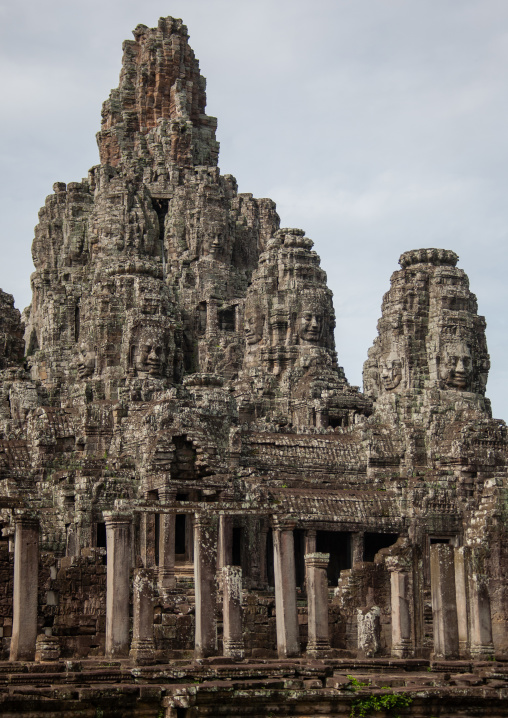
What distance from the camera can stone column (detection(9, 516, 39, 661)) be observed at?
40094 millimetres

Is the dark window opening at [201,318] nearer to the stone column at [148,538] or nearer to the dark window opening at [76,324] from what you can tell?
the dark window opening at [76,324]

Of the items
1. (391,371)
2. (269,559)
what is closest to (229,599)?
(269,559)

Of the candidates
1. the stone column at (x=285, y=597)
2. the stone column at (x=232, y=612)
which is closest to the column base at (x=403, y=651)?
the stone column at (x=285, y=597)

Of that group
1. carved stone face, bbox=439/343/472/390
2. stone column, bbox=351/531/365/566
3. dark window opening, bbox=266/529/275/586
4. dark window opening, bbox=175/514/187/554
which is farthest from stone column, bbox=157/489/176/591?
carved stone face, bbox=439/343/472/390

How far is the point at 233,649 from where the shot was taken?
42062 millimetres

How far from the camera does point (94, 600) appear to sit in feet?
159

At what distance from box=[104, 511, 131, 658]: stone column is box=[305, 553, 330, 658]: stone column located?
5329 mm

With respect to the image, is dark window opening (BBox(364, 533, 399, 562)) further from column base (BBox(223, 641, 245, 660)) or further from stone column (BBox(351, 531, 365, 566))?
column base (BBox(223, 641, 245, 660))

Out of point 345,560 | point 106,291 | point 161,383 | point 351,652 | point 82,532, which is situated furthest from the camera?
point 106,291

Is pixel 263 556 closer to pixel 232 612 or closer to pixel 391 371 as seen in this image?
pixel 391 371

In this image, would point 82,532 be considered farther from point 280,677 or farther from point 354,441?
point 280,677

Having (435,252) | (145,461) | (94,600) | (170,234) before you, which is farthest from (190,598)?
(170,234)

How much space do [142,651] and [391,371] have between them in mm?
25813

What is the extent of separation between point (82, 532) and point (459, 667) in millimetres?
17479
